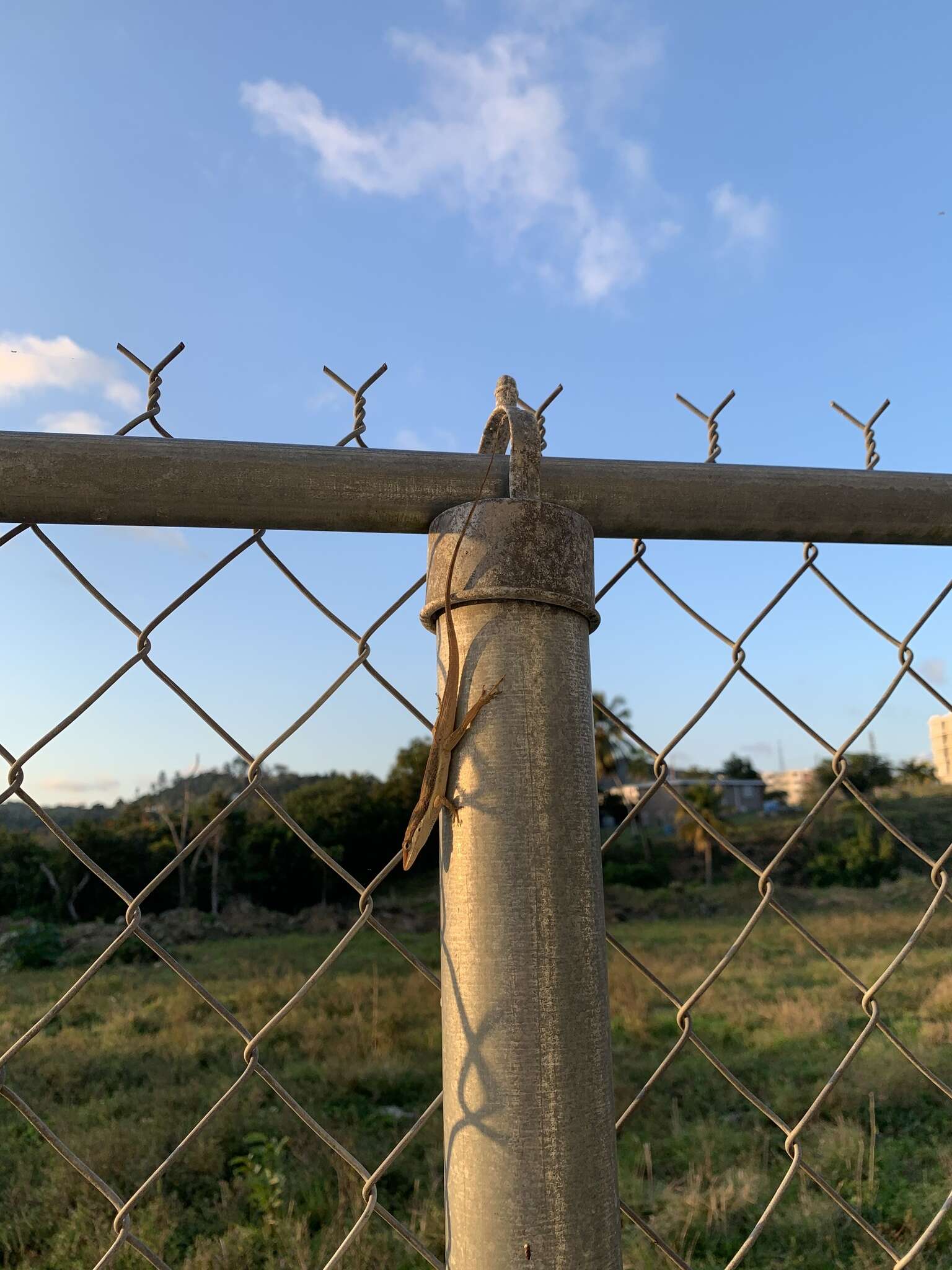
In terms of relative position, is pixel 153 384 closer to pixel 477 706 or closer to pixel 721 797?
pixel 477 706

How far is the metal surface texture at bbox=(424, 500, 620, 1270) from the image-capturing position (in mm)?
503

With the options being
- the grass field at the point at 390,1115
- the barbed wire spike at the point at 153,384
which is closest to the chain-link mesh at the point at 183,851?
the barbed wire spike at the point at 153,384

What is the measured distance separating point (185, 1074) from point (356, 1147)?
2004 mm

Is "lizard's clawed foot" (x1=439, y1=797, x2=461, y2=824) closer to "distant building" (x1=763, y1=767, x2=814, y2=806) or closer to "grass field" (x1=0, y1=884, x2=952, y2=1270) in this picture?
"grass field" (x1=0, y1=884, x2=952, y2=1270)

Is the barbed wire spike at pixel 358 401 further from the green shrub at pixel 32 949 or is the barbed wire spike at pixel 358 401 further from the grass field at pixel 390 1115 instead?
the green shrub at pixel 32 949

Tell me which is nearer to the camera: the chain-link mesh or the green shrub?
the chain-link mesh

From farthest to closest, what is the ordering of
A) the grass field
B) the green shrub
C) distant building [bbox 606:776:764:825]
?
distant building [bbox 606:776:764:825] → the green shrub → the grass field

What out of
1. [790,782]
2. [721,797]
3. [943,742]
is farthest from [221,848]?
[790,782]

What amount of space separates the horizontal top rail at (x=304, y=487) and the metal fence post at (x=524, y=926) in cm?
5

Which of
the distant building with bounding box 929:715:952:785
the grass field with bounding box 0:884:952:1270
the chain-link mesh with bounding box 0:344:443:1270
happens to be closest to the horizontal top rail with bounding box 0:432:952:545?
the chain-link mesh with bounding box 0:344:443:1270

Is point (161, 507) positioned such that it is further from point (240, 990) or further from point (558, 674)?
point (240, 990)

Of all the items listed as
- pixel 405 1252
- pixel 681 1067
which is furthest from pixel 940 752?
pixel 681 1067

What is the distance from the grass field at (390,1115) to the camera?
A: 140 inches

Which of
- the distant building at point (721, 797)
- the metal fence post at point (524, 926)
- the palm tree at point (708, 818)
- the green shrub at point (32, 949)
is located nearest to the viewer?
the metal fence post at point (524, 926)
